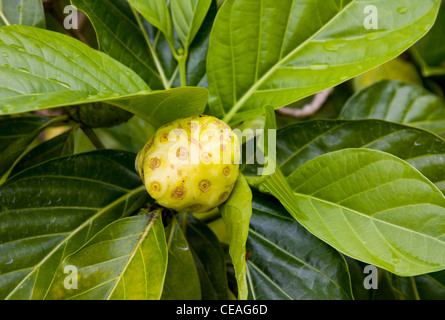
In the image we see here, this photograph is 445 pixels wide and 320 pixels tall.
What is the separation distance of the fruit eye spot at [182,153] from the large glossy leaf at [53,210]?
150 mm

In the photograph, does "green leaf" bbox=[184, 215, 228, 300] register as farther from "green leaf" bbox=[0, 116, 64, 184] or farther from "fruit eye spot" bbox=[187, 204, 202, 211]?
"green leaf" bbox=[0, 116, 64, 184]

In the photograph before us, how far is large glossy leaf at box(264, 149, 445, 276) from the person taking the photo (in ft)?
1.62

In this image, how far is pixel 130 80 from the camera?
508 millimetres

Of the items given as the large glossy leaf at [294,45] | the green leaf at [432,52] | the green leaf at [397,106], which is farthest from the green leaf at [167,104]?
the green leaf at [432,52]

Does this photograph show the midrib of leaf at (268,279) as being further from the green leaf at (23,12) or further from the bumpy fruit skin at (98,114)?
the green leaf at (23,12)

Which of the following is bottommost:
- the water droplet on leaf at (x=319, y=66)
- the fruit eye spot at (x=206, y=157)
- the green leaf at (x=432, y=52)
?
the fruit eye spot at (x=206, y=157)

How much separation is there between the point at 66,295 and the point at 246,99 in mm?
358

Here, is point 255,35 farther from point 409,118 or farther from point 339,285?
point 409,118

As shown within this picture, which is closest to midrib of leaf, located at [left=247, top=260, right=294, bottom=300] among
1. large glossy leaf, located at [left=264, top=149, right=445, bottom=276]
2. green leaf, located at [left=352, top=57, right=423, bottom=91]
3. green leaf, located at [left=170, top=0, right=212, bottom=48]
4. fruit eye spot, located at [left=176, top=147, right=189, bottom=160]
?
large glossy leaf, located at [left=264, top=149, right=445, bottom=276]

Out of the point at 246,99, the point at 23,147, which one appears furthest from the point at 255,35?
the point at 23,147

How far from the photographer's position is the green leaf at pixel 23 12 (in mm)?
645

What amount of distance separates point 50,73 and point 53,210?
0.22 m

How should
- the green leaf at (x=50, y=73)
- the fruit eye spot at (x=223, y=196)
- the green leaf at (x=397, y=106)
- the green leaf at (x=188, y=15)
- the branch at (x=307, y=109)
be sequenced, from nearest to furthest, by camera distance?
the green leaf at (x=50, y=73) → the fruit eye spot at (x=223, y=196) → the green leaf at (x=188, y=15) → the green leaf at (x=397, y=106) → the branch at (x=307, y=109)
